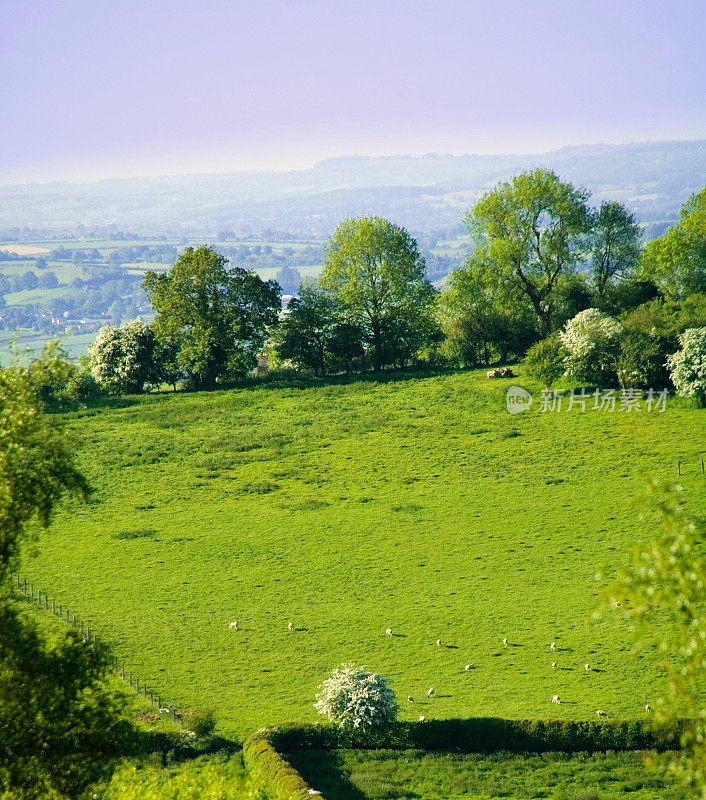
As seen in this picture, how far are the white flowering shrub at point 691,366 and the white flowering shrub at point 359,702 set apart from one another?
37.4 m

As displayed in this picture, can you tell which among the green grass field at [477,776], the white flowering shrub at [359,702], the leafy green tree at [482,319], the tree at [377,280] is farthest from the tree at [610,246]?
the green grass field at [477,776]

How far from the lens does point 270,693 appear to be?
100 feet

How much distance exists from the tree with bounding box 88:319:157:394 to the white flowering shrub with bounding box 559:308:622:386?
34.5 metres

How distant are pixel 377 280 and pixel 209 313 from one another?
14755 mm

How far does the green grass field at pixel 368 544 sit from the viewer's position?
31.4 meters

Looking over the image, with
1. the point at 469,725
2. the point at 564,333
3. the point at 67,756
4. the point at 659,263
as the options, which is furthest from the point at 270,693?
the point at 659,263

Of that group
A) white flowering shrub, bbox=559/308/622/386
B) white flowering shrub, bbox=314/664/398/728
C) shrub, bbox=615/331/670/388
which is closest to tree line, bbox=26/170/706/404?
white flowering shrub, bbox=559/308/622/386

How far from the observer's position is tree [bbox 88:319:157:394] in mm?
73500

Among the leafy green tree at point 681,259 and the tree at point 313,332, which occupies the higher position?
the leafy green tree at point 681,259

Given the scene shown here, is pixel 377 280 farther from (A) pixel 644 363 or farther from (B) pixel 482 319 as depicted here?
(A) pixel 644 363

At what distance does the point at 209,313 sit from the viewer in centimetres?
7269

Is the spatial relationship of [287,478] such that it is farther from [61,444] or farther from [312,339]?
[61,444]

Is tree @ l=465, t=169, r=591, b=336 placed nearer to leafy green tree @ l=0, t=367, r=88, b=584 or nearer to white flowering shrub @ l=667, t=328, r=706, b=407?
white flowering shrub @ l=667, t=328, r=706, b=407

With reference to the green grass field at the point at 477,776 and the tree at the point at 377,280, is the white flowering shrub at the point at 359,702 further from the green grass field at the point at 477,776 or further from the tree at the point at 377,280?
the tree at the point at 377,280
